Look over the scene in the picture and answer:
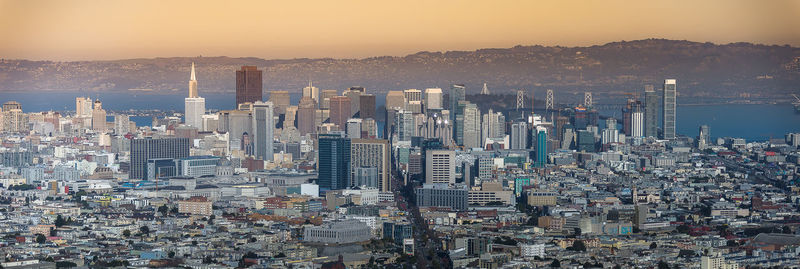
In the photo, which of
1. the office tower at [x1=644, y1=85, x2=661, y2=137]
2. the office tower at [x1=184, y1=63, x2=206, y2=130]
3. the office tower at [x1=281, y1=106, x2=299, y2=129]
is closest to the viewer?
the office tower at [x1=644, y1=85, x2=661, y2=137]

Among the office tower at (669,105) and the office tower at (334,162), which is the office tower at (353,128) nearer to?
the office tower at (334,162)

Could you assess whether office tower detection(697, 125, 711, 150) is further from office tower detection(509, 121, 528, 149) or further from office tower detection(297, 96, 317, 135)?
office tower detection(297, 96, 317, 135)

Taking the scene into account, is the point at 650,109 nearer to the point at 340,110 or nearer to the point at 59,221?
the point at 340,110

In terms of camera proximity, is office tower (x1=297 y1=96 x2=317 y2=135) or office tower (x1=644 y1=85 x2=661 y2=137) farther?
office tower (x1=644 y1=85 x2=661 y2=137)

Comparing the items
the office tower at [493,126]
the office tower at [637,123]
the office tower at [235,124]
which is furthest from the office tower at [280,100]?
the office tower at [637,123]

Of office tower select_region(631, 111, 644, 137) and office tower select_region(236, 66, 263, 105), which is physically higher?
office tower select_region(236, 66, 263, 105)

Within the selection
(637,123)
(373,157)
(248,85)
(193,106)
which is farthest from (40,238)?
(248,85)

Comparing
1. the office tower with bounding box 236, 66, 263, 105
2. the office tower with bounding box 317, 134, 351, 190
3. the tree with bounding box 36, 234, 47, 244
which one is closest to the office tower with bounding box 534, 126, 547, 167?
the office tower with bounding box 317, 134, 351, 190

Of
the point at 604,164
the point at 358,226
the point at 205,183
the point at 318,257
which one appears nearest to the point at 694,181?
the point at 604,164
